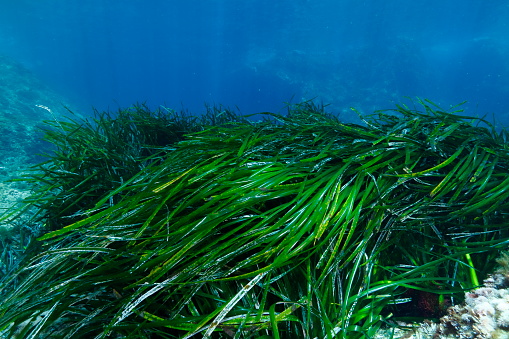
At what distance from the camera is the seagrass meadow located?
1.12m

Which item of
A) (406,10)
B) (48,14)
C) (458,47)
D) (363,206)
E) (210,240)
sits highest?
(48,14)

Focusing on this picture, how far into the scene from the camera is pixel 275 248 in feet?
3.88

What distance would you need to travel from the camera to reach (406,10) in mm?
56000

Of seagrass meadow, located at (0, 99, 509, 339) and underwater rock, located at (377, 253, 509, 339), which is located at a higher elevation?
seagrass meadow, located at (0, 99, 509, 339)

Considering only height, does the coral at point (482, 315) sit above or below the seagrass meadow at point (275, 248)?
below

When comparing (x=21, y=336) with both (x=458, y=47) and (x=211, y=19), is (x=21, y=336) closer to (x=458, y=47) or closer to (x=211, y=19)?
(x=458, y=47)

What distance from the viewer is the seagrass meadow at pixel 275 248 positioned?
1121 mm

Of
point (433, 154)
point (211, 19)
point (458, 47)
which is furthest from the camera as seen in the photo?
point (211, 19)

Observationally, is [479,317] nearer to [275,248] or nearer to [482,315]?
[482,315]

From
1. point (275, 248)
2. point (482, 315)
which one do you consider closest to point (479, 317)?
point (482, 315)

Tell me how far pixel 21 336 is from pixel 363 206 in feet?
5.33

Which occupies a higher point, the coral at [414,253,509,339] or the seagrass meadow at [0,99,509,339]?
the seagrass meadow at [0,99,509,339]

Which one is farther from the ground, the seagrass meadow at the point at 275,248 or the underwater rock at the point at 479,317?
the seagrass meadow at the point at 275,248

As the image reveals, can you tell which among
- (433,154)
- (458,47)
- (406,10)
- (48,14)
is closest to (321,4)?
(406,10)
